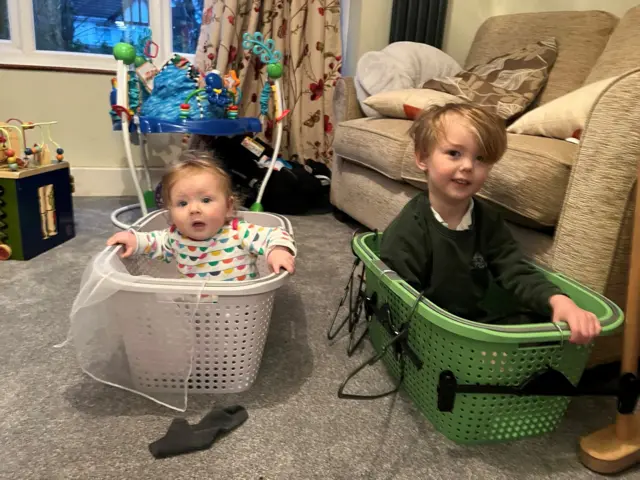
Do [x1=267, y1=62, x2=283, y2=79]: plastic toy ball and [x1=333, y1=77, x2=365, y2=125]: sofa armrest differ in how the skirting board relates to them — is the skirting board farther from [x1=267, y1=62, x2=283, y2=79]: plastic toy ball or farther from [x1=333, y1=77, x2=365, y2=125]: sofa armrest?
[x1=333, y1=77, x2=365, y2=125]: sofa armrest

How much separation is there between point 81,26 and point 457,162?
2458 millimetres

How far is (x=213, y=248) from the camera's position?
3.78 feet

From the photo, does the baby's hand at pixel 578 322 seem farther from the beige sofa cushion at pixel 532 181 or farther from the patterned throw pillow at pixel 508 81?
the patterned throw pillow at pixel 508 81

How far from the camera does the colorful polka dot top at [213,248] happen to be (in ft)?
3.77

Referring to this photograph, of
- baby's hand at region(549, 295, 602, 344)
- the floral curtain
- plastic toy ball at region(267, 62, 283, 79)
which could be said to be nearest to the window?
the floral curtain

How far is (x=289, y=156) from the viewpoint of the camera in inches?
112

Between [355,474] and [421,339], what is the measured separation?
267mm

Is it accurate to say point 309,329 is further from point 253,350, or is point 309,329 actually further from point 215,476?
point 215,476

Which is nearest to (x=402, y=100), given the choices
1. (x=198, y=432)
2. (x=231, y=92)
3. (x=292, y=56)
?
(x=231, y=92)

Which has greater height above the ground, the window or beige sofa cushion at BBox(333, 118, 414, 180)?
the window

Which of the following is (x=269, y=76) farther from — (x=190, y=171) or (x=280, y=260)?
(x=280, y=260)

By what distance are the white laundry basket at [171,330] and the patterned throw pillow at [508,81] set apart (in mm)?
1273

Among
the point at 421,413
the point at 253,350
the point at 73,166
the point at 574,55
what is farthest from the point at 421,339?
the point at 73,166

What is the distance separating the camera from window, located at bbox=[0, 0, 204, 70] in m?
2.58
